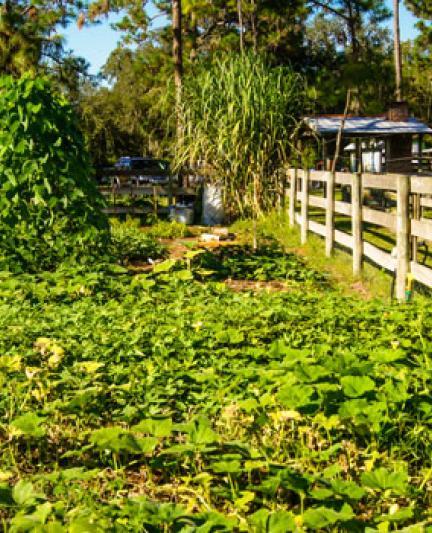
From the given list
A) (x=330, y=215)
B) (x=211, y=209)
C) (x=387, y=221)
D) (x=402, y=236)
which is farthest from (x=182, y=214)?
(x=402, y=236)

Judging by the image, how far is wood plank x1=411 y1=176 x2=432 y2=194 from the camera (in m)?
7.16

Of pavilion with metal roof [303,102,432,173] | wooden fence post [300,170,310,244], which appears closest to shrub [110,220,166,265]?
wooden fence post [300,170,310,244]

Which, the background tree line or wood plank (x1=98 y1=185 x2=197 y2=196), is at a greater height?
the background tree line

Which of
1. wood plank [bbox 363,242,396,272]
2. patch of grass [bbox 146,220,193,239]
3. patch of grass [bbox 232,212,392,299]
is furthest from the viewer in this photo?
patch of grass [bbox 146,220,193,239]

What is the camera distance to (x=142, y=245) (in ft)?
→ 35.7

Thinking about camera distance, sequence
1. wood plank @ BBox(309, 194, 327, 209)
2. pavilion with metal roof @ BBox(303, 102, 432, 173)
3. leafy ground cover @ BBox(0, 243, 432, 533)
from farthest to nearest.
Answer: pavilion with metal roof @ BBox(303, 102, 432, 173)
wood plank @ BBox(309, 194, 327, 209)
leafy ground cover @ BBox(0, 243, 432, 533)

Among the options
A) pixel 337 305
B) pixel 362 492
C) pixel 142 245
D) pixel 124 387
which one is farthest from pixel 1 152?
pixel 362 492

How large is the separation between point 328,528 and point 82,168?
654cm

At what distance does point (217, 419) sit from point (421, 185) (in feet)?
14.4

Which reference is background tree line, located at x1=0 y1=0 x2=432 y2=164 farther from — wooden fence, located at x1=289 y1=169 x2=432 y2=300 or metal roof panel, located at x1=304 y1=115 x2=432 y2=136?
wooden fence, located at x1=289 y1=169 x2=432 y2=300

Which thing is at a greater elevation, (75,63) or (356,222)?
(75,63)

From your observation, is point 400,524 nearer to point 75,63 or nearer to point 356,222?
point 356,222

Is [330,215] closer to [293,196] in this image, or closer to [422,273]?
[293,196]

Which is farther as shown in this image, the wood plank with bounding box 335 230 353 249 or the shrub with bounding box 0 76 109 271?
the wood plank with bounding box 335 230 353 249
